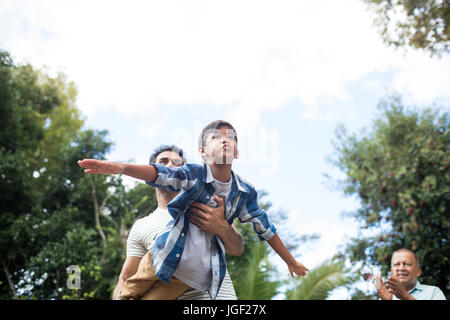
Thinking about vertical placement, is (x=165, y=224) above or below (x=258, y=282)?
above

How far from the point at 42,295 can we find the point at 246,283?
552cm

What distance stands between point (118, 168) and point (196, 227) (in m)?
0.61

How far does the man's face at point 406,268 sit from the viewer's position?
3902 mm

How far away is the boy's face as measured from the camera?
2.17 metres

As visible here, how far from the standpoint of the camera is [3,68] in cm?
1151

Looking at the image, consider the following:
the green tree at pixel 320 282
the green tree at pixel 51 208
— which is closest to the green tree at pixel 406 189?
the green tree at pixel 320 282

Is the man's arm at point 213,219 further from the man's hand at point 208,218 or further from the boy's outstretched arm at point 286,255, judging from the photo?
the boy's outstretched arm at point 286,255

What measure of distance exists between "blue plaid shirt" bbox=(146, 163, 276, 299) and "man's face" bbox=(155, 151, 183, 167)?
0.70 meters

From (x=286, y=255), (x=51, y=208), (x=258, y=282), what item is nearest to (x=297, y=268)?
(x=286, y=255)

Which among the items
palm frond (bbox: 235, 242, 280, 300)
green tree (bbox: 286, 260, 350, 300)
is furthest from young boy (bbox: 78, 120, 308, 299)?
green tree (bbox: 286, 260, 350, 300)

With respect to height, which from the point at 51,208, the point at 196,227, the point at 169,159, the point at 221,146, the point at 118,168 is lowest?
the point at 196,227

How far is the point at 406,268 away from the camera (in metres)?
3.92

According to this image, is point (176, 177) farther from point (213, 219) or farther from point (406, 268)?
point (406, 268)
